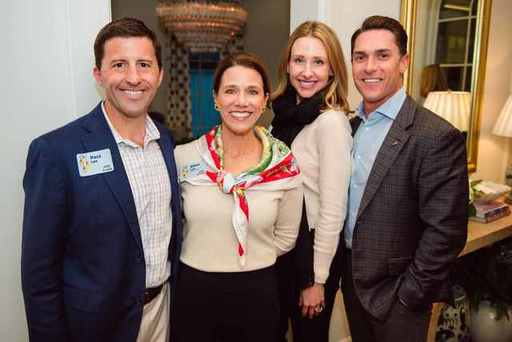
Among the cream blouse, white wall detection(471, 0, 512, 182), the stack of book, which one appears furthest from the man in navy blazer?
white wall detection(471, 0, 512, 182)

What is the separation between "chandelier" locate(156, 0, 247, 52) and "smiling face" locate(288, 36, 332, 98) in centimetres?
94

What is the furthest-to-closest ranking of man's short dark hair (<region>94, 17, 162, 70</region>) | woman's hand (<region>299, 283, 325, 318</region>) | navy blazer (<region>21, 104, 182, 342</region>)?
woman's hand (<region>299, 283, 325, 318</region>) < man's short dark hair (<region>94, 17, 162, 70</region>) < navy blazer (<region>21, 104, 182, 342</region>)

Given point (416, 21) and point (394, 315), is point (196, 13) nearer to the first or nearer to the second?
point (416, 21)

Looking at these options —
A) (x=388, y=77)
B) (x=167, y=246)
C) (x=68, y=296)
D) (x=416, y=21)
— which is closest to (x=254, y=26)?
(x=416, y=21)

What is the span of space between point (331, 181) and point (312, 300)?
0.49 meters

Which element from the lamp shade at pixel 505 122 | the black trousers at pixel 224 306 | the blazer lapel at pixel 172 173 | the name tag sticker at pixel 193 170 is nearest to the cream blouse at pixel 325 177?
the black trousers at pixel 224 306

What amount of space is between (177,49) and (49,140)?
6.98 ft

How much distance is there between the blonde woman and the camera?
1.61 meters

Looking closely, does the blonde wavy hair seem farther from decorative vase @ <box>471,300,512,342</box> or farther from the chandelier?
decorative vase @ <box>471,300,512,342</box>

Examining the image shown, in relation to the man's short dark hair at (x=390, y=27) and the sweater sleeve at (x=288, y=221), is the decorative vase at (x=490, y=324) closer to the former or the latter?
the sweater sleeve at (x=288, y=221)

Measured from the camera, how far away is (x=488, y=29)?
3.03 m

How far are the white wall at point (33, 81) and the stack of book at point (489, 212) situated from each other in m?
2.41

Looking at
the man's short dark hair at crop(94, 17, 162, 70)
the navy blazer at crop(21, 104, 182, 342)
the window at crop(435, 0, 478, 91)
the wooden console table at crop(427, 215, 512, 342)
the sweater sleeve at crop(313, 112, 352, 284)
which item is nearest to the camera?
the navy blazer at crop(21, 104, 182, 342)

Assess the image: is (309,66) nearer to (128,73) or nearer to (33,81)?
(128,73)
